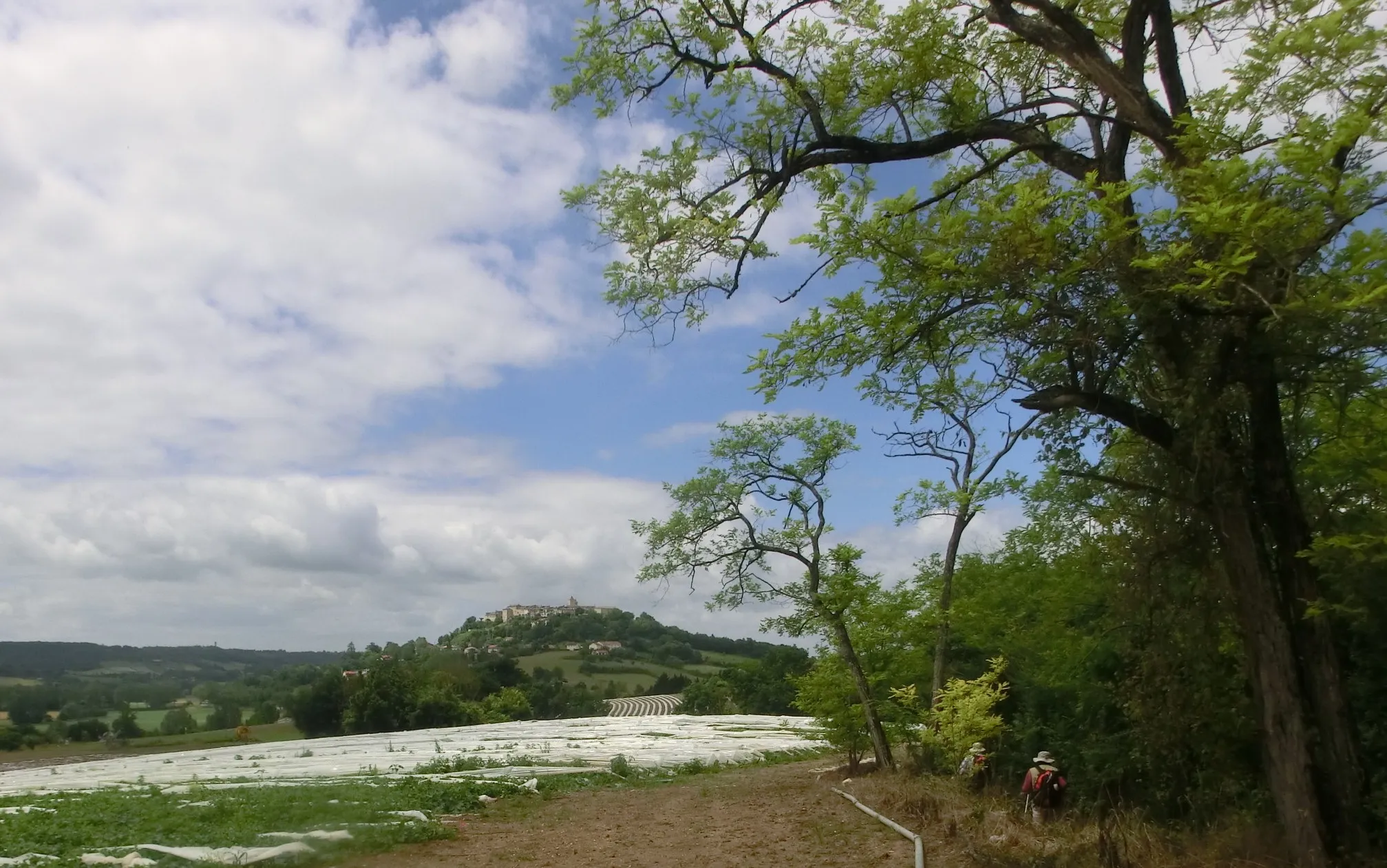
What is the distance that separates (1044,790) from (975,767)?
291 centimetres

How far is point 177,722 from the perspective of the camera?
18.9m

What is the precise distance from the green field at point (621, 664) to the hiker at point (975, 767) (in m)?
46.9

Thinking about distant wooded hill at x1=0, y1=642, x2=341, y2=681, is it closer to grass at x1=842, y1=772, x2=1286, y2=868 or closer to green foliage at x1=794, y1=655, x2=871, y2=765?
grass at x1=842, y1=772, x2=1286, y2=868

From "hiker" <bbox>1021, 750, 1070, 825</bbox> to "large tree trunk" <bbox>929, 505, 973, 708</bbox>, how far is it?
5211 mm

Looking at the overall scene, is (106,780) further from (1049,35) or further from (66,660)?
(1049,35)

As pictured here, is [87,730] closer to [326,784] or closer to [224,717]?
[224,717]

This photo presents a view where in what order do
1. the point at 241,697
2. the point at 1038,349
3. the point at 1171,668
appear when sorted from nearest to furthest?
1. the point at 1038,349
2. the point at 1171,668
3. the point at 241,697

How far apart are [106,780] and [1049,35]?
21085 mm

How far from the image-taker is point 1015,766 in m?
13.8

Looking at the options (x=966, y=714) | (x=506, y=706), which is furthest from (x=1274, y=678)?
(x=506, y=706)

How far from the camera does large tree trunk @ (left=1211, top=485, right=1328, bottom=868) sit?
659 cm

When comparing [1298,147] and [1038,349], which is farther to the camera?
[1038,349]

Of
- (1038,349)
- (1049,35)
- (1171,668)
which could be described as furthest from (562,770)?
(1049,35)

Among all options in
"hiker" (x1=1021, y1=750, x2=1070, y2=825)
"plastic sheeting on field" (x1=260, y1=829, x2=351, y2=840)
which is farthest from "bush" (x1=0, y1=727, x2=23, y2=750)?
"hiker" (x1=1021, y1=750, x2=1070, y2=825)
